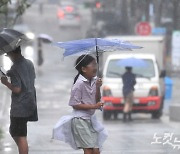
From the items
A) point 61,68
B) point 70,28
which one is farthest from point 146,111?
point 70,28

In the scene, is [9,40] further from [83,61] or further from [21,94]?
[83,61]

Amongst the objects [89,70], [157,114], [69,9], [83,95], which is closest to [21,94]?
[83,95]

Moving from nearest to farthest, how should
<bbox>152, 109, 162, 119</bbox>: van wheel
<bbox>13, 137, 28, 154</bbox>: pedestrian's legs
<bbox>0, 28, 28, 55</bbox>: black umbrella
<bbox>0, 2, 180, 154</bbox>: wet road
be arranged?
<bbox>0, 28, 28, 55</bbox>: black umbrella → <bbox>13, 137, 28, 154</bbox>: pedestrian's legs → <bbox>0, 2, 180, 154</bbox>: wet road → <bbox>152, 109, 162, 119</bbox>: van wheel

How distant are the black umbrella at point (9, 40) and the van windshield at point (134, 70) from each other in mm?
12877

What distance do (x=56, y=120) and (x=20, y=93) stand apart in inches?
497

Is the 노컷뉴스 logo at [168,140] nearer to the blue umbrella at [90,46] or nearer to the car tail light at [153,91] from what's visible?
the blue umbrella at [90,46]

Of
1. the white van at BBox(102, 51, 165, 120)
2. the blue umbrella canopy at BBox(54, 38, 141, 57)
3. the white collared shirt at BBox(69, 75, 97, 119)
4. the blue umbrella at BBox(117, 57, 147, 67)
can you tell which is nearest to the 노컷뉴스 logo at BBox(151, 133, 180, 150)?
the blue umbrella canopy at BBox(54, 38, 141, 57)

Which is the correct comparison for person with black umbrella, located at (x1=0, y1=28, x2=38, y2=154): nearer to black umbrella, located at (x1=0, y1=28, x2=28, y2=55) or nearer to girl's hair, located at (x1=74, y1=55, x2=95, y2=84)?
black umbrella, located at (x1=0, y1=28, x2=28, y2=55)

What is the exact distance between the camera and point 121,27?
5331 centimetres

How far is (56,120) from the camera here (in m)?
22.4

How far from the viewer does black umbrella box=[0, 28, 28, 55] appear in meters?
9.75

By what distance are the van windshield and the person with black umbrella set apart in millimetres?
12881

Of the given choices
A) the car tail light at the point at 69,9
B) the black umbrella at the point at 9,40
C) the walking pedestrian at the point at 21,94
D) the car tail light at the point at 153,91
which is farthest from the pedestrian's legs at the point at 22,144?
the car tail light at the point at 69,9

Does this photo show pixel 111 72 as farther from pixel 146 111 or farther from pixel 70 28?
pixel 70 28
